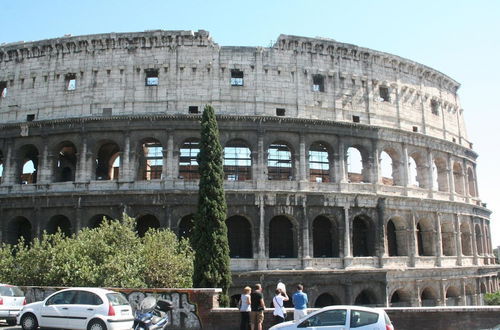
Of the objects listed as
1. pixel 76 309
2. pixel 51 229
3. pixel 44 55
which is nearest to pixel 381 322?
pixel 76 309

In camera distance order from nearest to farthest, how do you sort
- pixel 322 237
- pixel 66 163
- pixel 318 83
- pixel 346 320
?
pixel 346 320 < pixel 322 237 < pixel 318 83 < pixel 66 163

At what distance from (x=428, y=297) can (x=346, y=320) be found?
73.0 feet

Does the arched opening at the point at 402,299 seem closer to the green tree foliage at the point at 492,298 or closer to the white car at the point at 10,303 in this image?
the green tree foliage at the point at 492,298

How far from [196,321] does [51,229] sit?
1631 cm

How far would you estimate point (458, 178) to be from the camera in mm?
35281

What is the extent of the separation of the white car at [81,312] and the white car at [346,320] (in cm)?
485

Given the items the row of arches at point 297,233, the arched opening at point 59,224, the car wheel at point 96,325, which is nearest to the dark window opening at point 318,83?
the row of arches at point 297,233

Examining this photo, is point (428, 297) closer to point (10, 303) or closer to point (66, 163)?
point (10, 303)

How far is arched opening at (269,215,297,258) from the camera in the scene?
2789cm

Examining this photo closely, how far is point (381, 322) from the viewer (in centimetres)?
1090

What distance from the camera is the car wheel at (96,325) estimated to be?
12.9 m

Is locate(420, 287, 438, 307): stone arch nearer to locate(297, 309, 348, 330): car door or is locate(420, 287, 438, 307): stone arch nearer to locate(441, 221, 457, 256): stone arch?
locate(441, 221, 457, 256): stone arch

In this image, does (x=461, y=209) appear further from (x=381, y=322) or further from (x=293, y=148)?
(x=381, y=322)

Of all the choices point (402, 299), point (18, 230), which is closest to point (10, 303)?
Answer: point (18, 230)
